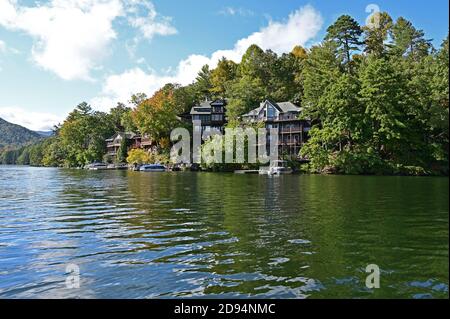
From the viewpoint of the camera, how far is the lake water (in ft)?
26.7

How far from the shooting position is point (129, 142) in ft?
380

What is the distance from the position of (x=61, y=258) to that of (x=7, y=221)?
26.1ft

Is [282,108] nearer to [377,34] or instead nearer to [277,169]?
[277,169]

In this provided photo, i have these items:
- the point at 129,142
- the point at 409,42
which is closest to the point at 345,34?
the point at 409,42

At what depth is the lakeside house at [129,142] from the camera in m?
107

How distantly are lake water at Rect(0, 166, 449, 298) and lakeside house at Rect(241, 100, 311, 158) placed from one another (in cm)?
5803

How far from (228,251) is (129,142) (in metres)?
108

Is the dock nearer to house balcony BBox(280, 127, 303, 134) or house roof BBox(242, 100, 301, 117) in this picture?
house balcony BBox(280, 127, 303, 134)

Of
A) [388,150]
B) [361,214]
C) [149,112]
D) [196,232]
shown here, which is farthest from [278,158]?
[196,232]

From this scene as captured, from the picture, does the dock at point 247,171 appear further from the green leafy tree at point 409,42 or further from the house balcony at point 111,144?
the house balcony at point 111,144

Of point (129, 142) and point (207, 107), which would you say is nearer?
point (207, 107)
